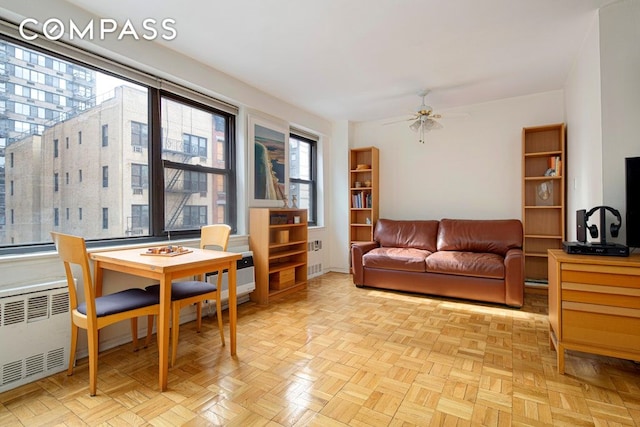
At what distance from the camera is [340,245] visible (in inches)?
203

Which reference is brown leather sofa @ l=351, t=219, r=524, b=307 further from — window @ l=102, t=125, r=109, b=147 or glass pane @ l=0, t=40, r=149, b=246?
window @ l=102, t=125, r=109, b=147

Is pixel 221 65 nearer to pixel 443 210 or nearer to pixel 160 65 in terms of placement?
pixel 160 65

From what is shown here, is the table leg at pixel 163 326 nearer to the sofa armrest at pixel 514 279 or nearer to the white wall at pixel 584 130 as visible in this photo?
the white wall at pixel 584 130

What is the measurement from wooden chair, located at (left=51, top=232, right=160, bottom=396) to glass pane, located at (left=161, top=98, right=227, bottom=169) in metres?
1.39

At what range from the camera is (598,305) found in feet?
6.24

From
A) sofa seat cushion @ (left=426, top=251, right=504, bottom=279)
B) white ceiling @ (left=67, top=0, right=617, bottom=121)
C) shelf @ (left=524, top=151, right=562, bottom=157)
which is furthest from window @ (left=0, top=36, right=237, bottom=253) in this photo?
shelf @ (left=524, top=151, right=562, bottom=157)

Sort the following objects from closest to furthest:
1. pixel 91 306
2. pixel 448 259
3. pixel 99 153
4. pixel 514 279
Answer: pixel 91 306 < pixel 99 153 < pixel 514 279 < pixel 448 259

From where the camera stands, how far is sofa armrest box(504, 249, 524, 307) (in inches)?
127

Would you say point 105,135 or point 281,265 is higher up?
point 105,135

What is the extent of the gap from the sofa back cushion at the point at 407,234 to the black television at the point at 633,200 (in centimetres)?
226

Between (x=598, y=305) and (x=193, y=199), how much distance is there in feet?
11.2

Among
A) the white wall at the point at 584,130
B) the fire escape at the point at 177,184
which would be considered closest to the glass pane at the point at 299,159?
the fire escape at the point at 177,184

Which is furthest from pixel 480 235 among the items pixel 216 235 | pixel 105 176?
pixel 105 176

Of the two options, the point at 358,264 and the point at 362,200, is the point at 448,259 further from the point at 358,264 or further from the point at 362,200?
the point at 362,200
